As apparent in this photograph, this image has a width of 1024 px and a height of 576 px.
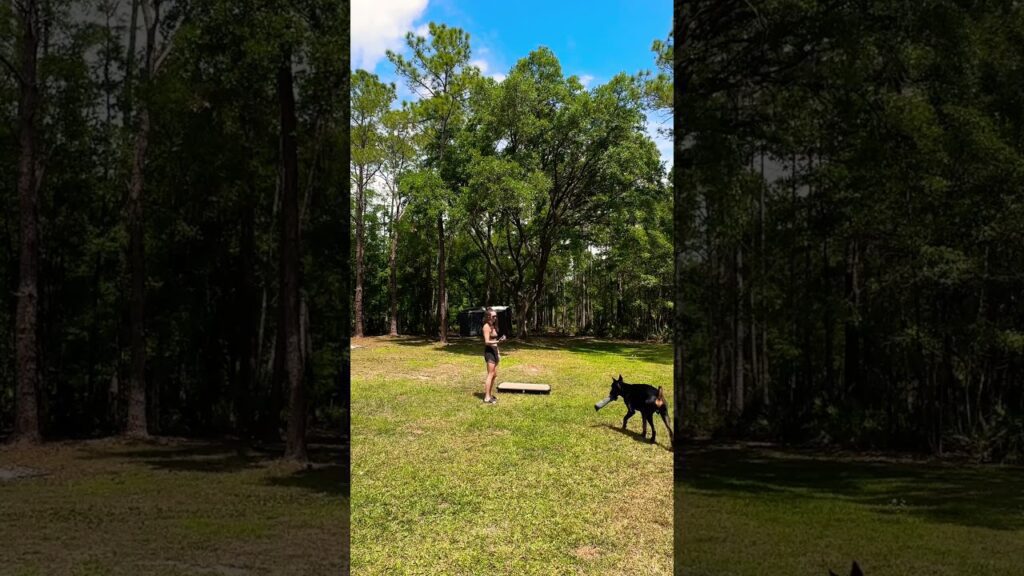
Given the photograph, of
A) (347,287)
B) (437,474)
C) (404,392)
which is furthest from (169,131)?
(404,392)

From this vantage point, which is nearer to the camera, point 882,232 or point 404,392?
point 882,232

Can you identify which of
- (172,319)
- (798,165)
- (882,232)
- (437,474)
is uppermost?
(798,165)

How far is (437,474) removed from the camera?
6.88m

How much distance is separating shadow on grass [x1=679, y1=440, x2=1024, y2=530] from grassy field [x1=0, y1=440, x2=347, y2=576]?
1.88 m

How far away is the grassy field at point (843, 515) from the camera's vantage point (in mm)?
2230

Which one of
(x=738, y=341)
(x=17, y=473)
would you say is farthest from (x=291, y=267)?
(x=738, y=341)

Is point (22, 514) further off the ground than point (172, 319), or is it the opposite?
point (172, 319)

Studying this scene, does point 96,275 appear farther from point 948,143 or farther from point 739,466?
point 948,143

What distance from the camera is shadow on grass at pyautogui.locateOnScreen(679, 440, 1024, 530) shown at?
2232mm

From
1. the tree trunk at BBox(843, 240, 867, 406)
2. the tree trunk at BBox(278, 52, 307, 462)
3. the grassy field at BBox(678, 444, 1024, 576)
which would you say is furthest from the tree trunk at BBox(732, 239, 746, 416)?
the tree trunk at BBox(278, 52, 307, 462)

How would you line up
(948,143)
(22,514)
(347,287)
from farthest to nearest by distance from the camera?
(347,287) < (22,514) < (948,143)

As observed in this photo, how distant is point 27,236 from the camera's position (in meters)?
2.77

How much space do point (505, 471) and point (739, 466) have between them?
465cm

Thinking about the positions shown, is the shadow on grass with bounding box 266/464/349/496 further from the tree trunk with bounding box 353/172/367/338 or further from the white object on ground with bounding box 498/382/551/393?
the tree trunk with bounding box 353/172/367/338
